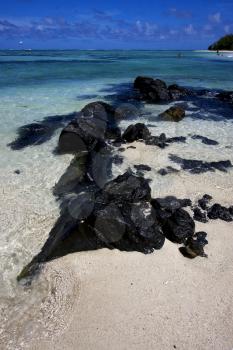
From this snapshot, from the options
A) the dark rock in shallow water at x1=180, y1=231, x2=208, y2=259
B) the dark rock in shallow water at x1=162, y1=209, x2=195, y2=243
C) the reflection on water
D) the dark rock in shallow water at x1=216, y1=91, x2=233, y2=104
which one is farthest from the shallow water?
A: the dark rock in shallow water at x1=180, y1=231, x2=208, y2=259

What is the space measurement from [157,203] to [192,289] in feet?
6.94

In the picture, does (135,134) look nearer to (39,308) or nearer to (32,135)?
(32,135)

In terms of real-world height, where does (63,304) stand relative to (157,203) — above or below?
below

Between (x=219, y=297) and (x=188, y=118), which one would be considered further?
(x=188, y=118)

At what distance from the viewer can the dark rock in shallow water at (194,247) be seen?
5738 millimetres

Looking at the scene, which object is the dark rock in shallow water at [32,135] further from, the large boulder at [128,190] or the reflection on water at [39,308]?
the reflection on water at [39,308]

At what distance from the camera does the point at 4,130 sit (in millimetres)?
12836

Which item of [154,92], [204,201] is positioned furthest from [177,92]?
[204,201]

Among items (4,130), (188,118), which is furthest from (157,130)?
(4,130)

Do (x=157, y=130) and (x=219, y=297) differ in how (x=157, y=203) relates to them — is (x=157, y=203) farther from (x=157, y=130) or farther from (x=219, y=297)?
(x=157, y=130)

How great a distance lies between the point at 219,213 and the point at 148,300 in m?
2.91

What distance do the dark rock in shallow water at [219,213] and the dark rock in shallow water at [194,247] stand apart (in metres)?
0.88

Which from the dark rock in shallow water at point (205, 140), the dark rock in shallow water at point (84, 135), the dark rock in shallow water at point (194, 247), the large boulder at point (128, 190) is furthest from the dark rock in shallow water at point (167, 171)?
the dark rock in shallow water at point (194, 247)

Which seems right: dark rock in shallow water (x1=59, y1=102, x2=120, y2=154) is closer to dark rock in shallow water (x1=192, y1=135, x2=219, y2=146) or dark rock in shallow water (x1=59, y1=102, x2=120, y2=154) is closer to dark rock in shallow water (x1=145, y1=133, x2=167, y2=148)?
dark rock in shallow water (x1=145, y1=133, x2=167, y2=148)
